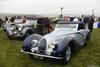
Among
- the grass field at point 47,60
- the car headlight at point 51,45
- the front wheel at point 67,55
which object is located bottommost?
the grass field at point 47,60

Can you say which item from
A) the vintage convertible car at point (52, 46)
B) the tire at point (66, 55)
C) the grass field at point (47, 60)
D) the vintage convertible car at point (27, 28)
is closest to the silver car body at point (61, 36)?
the vintage convertible car at point (52, 46)

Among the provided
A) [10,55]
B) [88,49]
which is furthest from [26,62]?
[88,49]

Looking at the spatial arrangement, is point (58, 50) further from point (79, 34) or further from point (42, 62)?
point (79, 34)

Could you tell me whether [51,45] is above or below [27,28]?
above

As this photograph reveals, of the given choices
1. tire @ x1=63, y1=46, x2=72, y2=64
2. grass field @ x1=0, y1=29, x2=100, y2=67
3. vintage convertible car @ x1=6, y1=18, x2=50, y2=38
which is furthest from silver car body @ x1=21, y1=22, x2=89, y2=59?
vintage convertible car @ x1=6, y1=18, x2=50, y2=38

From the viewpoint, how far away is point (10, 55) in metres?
10.6

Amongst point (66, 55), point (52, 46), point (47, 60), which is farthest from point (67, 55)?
point (47, 60)

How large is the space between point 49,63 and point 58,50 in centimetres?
102

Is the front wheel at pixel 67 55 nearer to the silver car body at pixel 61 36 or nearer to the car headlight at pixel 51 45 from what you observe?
the silver car body at pixel 61 36

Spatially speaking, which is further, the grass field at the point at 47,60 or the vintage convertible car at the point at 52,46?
the grass field at the point at 47,60

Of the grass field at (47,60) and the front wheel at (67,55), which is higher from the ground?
the front wheel at (67,55)

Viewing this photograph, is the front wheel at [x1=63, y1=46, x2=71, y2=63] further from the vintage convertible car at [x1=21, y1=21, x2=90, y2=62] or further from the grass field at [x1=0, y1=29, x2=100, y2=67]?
the grass field at [x1=0, y1=29, x2=100, y2=67]

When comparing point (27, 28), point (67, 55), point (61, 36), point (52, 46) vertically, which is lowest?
point (67, 55)

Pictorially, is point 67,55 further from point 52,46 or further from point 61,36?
point 61,36
